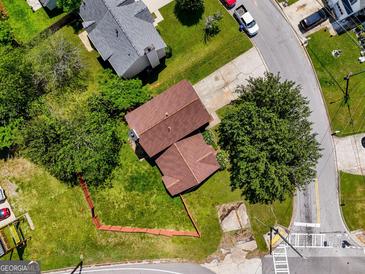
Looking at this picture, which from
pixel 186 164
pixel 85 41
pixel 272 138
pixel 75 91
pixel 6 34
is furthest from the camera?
pixel 85 41

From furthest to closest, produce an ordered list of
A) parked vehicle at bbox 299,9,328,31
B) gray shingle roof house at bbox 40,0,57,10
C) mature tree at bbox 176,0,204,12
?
parked vehicle at bbox 299,9,328,31
gray shingle roof house at bbox 40,0,57,10
mature tree at bbox 176,0,204,12

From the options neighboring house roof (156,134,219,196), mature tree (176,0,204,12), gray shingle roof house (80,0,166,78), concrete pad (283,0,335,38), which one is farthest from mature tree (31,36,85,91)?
concrete pad (283,0,335,38)

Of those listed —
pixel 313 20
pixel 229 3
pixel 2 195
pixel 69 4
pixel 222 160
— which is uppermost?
pixel 69 4

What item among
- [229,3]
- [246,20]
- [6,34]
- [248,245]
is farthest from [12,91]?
[248,245]

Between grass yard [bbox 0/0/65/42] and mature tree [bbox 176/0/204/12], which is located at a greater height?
grass yard [bbox 0/0/65/42]

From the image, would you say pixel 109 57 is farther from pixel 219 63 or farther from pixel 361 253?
pixel 361 253

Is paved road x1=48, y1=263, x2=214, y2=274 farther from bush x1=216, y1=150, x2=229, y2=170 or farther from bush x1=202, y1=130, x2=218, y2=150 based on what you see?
bush x1=202, y1=130, x2=218, y2=150

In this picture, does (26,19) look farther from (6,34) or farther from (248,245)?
(248,245)
